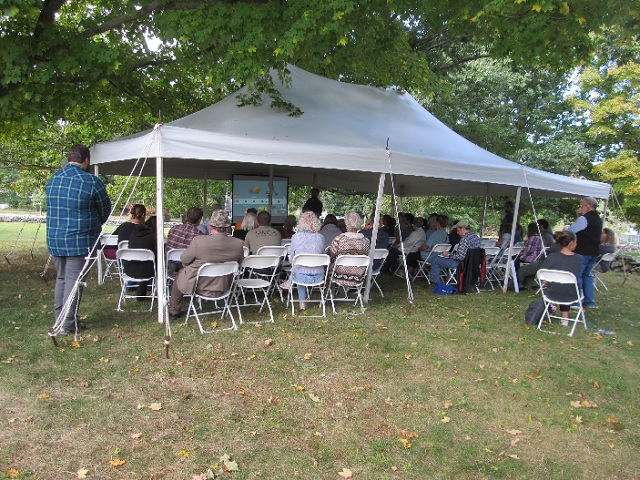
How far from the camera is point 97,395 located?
347 centimetres

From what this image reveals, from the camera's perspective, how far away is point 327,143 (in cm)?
645

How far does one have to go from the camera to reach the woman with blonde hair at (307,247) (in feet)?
19.0

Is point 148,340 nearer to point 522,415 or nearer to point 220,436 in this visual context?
point 220,436

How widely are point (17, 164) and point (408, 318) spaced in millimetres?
11808

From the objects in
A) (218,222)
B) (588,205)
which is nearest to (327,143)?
(218,222)

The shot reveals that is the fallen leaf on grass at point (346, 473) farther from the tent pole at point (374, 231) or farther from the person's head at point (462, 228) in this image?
the person's head at point (462, 228)

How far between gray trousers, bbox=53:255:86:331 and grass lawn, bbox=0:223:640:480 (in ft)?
0.85

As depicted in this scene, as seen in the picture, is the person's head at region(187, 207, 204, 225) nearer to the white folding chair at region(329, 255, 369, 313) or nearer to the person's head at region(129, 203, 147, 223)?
the person's head at region(129, 203, 147, 223)

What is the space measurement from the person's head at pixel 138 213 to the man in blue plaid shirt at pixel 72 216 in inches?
65.4

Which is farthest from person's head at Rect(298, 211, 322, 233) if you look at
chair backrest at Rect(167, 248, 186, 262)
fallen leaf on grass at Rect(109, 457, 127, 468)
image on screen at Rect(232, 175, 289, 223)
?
image on screen at Rect(232, 175, 289, 223)

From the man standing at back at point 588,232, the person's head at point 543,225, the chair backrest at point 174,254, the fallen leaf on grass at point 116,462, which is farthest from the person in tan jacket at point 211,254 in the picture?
the person's head at point 543,225

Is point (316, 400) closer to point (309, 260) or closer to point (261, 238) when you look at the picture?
point (309, 260)

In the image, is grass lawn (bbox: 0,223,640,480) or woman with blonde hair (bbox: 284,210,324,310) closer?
grass lawn (bbox: 0,223,640,480)

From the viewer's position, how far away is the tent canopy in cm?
544
